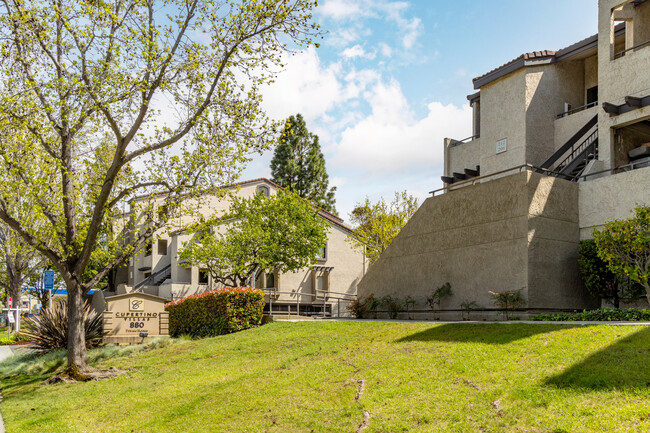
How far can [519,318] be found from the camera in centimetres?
1656

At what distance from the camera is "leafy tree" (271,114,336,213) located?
53.6 metres

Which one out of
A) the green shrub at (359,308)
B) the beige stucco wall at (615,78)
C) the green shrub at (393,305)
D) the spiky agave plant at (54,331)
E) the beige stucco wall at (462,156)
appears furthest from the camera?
the beige stucco wall at (462,156)

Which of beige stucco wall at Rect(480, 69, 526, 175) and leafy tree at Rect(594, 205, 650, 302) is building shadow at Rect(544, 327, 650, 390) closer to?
leafy tree at Rect(594, 205, 650, 302)


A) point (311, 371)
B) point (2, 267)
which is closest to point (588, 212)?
point (311, 371)

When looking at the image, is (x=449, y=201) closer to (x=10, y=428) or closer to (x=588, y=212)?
(x=588, y=212)

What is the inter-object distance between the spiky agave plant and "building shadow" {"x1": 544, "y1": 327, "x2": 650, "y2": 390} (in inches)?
590

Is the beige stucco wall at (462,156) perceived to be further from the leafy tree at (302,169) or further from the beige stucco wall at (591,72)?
the leafy tree at (302,169)

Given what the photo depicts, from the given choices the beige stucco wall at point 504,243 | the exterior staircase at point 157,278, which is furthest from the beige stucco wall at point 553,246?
the exterior staircase at point 157,278

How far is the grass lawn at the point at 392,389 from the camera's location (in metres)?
7.86

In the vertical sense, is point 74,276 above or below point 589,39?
below

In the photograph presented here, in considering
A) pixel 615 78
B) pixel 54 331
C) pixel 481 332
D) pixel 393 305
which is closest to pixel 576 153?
pixel 615 78

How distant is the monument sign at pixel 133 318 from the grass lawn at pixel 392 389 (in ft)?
15.5

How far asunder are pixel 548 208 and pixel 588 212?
4.96 feet

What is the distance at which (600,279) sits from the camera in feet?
56.3
